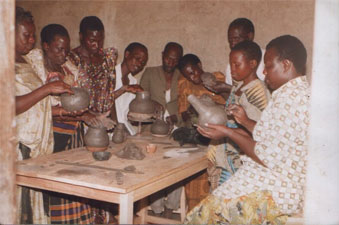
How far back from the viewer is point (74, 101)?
3.32 metres

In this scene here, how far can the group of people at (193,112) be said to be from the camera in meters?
2.40

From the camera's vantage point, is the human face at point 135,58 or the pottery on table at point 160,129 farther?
the human face at point 135,58

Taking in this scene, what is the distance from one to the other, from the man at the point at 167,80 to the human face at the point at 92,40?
1066 millimetres

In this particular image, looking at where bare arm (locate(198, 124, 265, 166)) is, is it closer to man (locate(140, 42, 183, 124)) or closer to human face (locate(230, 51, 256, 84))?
human face (locate(230, 51, 256, 84))

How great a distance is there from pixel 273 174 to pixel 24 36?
2.03 metres

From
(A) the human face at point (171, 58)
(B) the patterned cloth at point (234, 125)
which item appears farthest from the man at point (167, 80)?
(B) the patterned cloth at point (234, 125)

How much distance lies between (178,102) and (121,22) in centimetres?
204

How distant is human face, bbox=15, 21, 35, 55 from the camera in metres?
2.93

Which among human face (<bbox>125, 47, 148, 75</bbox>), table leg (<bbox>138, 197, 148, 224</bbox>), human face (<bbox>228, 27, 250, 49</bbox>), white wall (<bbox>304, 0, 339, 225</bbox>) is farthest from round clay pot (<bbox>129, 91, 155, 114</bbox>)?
white wall (<bbox>304, 0, 339, 225</bbox>)

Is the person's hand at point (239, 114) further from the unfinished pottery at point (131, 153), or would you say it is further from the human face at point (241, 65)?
the unfinished pottery at point (131, 153)

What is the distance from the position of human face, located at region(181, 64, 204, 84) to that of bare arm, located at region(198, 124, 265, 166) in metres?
2.18

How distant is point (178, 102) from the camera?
16.4ft

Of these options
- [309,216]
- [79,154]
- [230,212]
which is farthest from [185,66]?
[309,216]

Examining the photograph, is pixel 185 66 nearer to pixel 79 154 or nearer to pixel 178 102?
pixel 178 102
